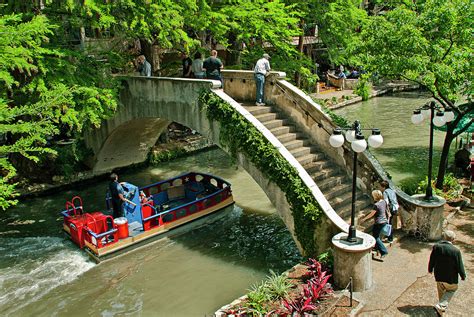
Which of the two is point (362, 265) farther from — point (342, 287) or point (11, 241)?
point (11, 241)

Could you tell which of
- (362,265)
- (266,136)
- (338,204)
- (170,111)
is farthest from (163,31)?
(362,265)

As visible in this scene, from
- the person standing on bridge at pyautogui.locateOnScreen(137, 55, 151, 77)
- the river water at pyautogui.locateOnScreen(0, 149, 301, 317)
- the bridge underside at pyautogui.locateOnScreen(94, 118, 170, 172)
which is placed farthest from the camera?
the bridge underside at pyautogui.locateOnScreen(94, 118, 170, 172)

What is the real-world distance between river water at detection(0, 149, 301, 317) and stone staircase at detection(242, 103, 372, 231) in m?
2.46

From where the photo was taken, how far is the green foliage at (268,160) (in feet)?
38.5

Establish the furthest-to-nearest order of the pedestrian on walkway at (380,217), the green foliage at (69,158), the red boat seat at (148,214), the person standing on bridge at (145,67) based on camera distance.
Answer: the green foliage at (69,158) → the person standing on bridge at (145,67) → the red boat seat at (148,214) → the pedestrian on walkway at (380,217)

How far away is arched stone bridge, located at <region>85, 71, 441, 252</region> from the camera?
12.2 meters

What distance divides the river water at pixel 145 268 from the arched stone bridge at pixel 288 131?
2545 millimetres

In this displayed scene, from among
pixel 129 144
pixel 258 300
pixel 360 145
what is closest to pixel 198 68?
pixel 129 144

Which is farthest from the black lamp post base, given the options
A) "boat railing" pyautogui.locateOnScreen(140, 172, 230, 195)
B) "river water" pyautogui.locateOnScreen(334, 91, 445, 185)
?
"river water" pyautogui.locateOnScreen(334, 91, 445, 185)

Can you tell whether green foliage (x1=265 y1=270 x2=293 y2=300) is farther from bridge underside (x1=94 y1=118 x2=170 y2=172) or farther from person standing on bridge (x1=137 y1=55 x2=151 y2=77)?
bridge underside (x1=94 y1=118 x2=170 y2=172)

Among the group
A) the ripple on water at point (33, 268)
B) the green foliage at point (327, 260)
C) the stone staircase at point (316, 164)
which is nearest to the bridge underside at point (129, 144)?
the ripple on water at point (33, 268)

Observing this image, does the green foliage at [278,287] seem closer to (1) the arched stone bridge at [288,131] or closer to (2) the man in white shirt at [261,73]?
(1) the arched stone bridge at [288,131]

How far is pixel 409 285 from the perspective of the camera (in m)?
10.1

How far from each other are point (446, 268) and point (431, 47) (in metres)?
8.03
